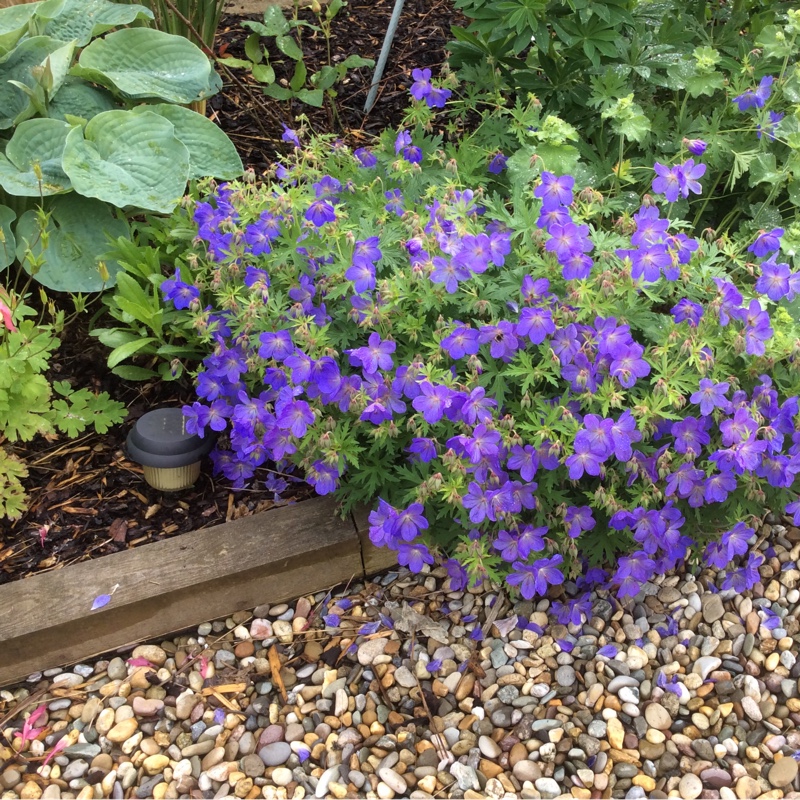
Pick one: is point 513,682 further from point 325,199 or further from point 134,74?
point 134,74

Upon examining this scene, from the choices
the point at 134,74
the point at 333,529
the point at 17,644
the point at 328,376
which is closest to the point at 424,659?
the point at 333,529

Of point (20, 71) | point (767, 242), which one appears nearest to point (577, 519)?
point (767, 242)

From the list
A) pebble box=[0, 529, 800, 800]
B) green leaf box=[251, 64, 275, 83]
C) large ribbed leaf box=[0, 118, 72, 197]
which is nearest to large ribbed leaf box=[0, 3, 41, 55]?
large ribbed leaf box=[0, 118, 72, 197]

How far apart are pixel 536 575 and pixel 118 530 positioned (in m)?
1.07

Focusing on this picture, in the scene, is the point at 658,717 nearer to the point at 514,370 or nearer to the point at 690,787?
the point at 690,787

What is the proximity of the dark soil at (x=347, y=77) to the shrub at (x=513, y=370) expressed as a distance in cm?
127

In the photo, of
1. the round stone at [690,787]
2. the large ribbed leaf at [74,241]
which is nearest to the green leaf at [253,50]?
the large ribbed leaf at [74,241]

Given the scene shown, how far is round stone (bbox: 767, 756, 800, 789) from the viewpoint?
167cm

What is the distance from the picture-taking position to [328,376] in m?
1.62

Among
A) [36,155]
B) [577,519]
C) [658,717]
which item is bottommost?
[658,717]

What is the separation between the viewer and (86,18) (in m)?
2.48

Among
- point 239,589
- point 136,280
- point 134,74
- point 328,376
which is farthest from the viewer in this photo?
point 134,74

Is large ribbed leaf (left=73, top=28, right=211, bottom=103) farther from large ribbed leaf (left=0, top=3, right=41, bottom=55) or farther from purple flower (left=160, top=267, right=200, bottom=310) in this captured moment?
purple flower (left=160, top=267, right=200, bottom=310)

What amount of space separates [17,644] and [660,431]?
1.49 metres
